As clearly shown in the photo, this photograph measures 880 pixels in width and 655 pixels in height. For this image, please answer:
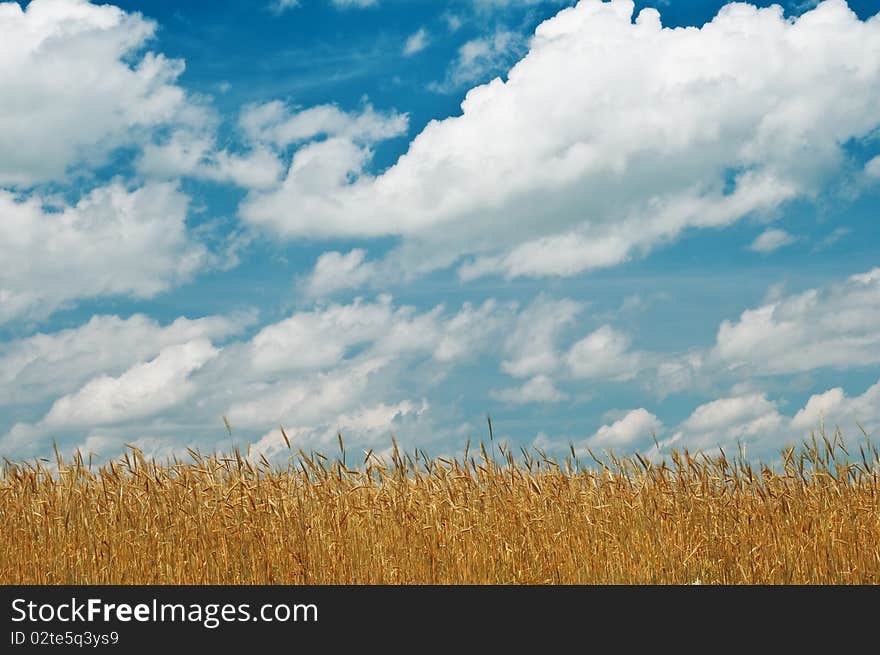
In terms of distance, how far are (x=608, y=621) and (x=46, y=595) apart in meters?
4.18

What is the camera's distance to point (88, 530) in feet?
27.7

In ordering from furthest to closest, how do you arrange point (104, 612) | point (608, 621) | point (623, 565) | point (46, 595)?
point (623, 565) < point (46, 595) < point (104, 612) < point (608, 621)

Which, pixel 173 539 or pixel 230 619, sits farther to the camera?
pixel 173 539

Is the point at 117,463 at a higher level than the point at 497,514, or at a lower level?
higher

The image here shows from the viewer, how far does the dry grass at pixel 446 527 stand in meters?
8.01

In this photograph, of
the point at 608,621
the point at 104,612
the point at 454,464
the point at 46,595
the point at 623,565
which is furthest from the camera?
the point at 454,464

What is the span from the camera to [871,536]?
810cm

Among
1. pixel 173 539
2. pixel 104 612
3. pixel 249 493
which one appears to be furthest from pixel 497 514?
pixel 104 612

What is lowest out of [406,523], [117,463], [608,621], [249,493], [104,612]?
[608,621]

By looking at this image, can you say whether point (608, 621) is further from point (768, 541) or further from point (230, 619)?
point (768, 541)

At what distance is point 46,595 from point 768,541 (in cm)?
640

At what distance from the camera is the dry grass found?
8008 millimetres

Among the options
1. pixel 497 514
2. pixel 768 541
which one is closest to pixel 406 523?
pixel 497 514

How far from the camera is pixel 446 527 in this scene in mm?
8258
